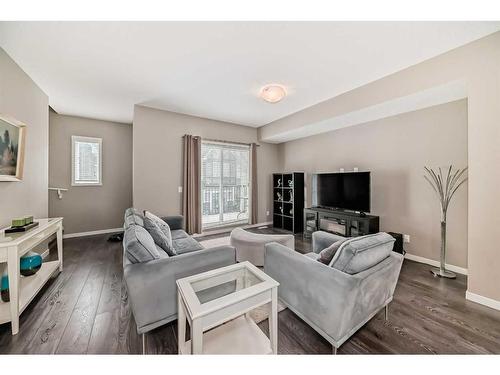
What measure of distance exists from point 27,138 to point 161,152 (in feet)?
5.69

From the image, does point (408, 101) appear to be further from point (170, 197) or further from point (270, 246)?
point (170, 197)

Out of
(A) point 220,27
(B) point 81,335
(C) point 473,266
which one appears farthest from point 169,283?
(C) point 473,266

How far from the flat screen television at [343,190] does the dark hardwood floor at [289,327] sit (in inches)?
55.5

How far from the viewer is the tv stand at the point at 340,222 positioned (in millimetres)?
3145

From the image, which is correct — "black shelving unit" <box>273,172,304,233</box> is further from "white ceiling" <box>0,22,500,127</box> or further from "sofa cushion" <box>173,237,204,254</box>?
"sofa cushion" <box>173,237,204,254</box>

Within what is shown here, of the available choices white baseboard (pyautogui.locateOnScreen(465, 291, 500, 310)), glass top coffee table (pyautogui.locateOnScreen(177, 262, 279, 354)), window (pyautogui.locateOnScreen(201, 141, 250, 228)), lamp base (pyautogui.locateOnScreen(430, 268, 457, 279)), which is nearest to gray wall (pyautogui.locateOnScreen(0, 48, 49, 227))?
glass top coffee table (pyautogui.locateOnScreen(177, 262, 279, 354))

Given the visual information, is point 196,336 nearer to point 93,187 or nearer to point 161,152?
point 161,152

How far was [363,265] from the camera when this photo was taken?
53.1 inches

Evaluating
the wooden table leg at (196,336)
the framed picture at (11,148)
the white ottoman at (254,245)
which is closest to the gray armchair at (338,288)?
the wooden table leg at (196,336)

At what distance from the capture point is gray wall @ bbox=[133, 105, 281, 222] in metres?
3.57

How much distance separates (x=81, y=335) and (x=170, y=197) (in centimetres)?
262

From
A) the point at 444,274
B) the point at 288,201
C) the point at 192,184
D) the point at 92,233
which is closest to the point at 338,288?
the point at 444,274

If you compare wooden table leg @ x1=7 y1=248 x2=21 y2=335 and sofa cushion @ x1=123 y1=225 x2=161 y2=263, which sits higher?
sofa cushion @ x1=123 y1=225 x2=161 y2=263

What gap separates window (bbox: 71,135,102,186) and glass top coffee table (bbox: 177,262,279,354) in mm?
4356
